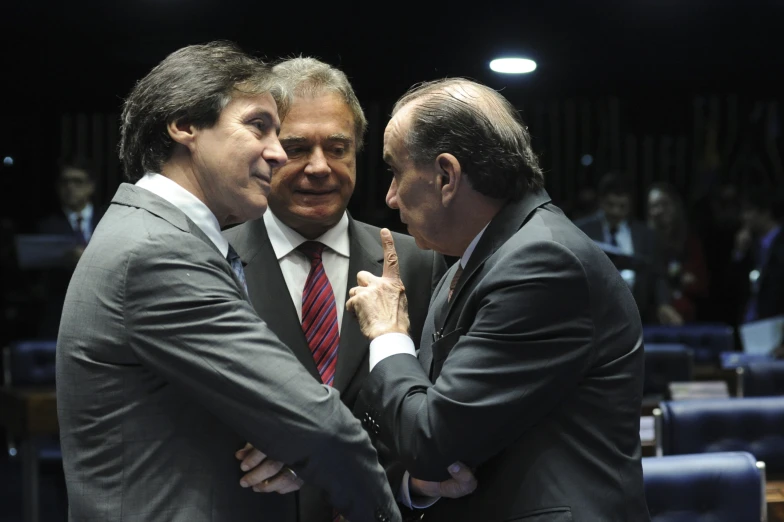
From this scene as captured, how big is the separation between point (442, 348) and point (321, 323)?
0.41 meters

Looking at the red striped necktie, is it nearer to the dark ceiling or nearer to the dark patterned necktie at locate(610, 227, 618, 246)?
the dark ceiling

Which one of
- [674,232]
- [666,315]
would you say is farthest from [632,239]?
[674,232]

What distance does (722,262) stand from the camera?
8.37m

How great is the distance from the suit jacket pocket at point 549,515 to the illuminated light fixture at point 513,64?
19.0ft

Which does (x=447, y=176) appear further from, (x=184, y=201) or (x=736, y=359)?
(x=736, y=359)

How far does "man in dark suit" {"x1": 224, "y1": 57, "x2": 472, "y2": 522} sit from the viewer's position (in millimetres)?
2076

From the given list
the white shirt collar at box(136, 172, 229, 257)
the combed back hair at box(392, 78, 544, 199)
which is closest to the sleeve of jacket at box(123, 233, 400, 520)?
the white shirt collar at box(136, 172, 229, 257)

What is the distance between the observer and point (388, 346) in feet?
5.82

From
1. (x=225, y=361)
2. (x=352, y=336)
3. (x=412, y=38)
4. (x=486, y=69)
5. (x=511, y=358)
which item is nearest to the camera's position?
(x=225, y=361)

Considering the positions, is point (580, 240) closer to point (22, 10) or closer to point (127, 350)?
point (127, 350)

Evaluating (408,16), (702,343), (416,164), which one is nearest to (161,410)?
(416,164)

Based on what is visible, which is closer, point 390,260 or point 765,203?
point 390,260

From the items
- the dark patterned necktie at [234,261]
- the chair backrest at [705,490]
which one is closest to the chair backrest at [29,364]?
the chair backrest at [705,490]

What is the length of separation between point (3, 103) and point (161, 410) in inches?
316
